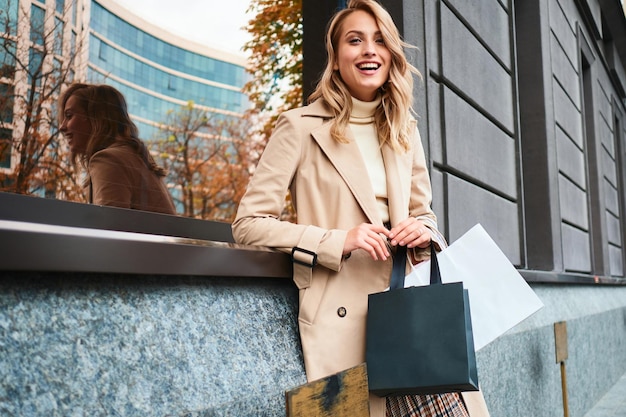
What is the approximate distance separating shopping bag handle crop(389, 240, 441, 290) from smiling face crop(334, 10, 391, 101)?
0.66 meters

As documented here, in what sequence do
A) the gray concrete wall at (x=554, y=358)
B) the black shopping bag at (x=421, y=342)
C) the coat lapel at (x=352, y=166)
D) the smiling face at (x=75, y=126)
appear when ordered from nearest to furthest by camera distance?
the black shopping bag at (x=421, y=342) < the coat lapel at (x=352, y=166) < the smiling face at (x=75, y=126) < the gray concrete wall at (x=554, y=358)

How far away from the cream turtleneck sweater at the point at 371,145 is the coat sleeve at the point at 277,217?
0.24m

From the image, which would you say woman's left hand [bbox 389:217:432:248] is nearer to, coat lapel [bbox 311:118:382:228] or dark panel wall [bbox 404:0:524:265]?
coat lapel [bbox 311:118:382:228]

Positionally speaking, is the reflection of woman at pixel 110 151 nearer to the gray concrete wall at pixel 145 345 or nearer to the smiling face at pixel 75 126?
the smiling face at pixel 75 126

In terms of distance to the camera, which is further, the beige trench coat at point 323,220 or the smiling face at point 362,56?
the smiling face at point 362,56

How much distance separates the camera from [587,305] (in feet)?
23.3

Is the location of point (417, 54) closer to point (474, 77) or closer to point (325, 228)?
point (474, 77)

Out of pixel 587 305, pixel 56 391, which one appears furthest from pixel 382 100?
pixel 587 305

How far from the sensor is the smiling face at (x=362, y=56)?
2.35 metres

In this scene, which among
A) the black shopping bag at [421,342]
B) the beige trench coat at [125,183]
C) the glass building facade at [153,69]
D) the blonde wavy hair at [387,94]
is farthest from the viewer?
the glass building facade at [153,69]

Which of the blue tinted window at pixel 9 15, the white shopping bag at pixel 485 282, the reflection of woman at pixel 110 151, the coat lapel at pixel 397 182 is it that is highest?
the blue tinted window at pixel 9 15

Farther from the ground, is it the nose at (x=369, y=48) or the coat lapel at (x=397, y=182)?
the nose at (x=369, y=48)

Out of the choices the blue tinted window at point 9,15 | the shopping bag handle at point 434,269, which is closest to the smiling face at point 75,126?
the blue tinted window at point 9,15

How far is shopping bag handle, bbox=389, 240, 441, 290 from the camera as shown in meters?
2.04
